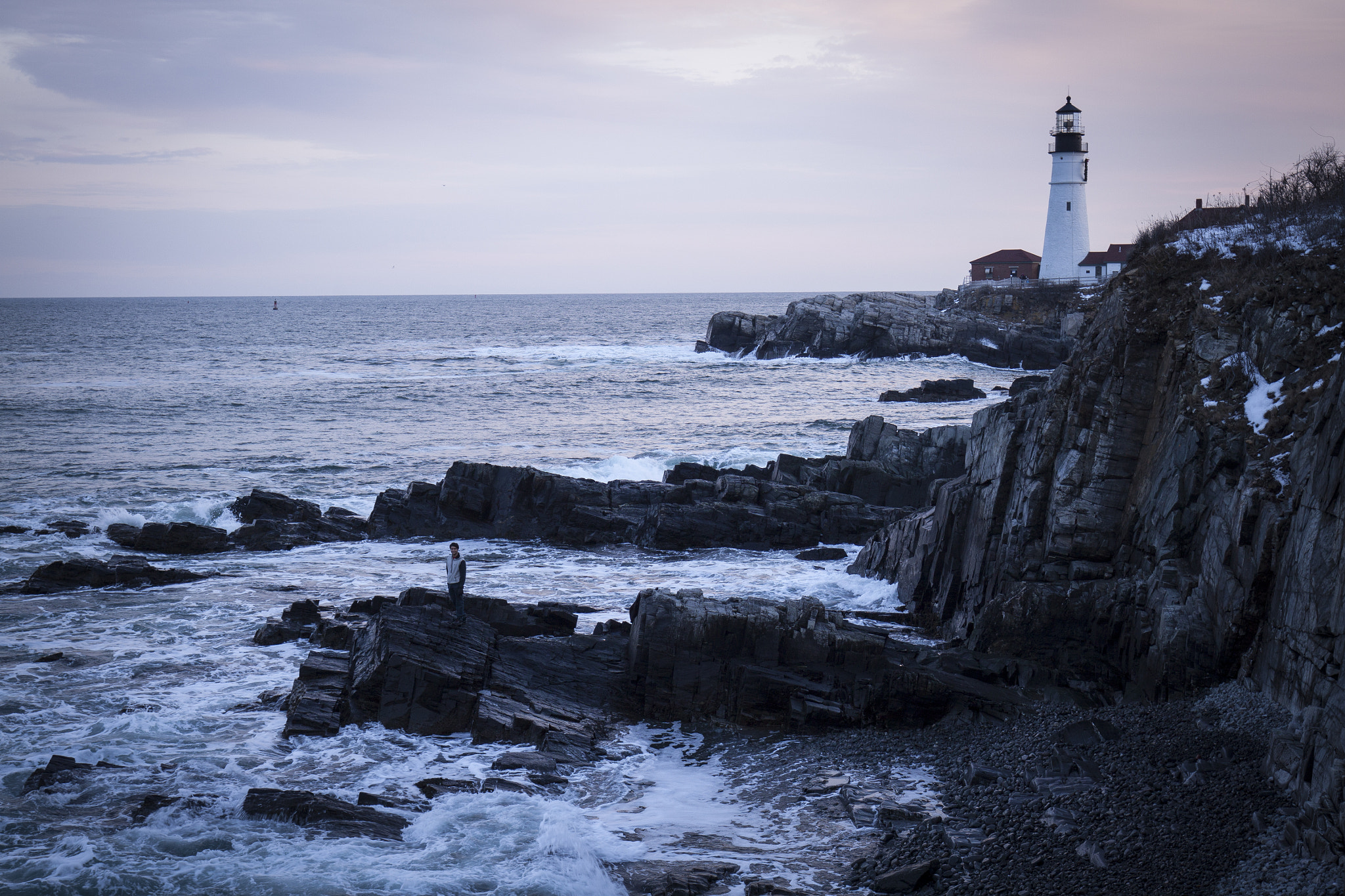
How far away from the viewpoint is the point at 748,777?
45.8 ft

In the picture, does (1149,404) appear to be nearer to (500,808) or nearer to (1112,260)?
(500,808)

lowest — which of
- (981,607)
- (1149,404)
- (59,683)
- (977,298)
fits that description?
(59,683)

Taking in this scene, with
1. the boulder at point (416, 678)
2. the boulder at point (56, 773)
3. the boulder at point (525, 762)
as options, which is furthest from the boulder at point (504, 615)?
the boulder at point (56, 773)

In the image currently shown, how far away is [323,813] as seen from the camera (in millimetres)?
12531

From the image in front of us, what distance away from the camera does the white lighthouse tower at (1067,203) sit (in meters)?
74.3

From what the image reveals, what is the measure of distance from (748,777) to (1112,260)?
245ft

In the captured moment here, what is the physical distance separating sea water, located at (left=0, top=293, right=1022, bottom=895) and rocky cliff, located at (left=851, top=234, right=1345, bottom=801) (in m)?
4.86

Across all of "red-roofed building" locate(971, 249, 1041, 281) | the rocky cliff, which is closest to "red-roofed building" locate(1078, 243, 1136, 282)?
"red-roofed building" locate(971, 249, 1041, 281)

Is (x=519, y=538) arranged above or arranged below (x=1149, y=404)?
below

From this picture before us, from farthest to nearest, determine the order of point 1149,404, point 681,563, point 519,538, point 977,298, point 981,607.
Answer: point 977,298 < point 519,538 < point 681,563 < point 981,607 < point 1149,404

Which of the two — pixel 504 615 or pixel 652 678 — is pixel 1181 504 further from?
pixel 504 615

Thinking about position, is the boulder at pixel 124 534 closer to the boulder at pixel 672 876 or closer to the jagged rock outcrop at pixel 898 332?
the boulder at pixel 672 876

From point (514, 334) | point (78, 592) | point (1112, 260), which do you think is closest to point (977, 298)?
point (1112, 260)

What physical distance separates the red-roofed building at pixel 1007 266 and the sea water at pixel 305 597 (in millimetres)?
34841
